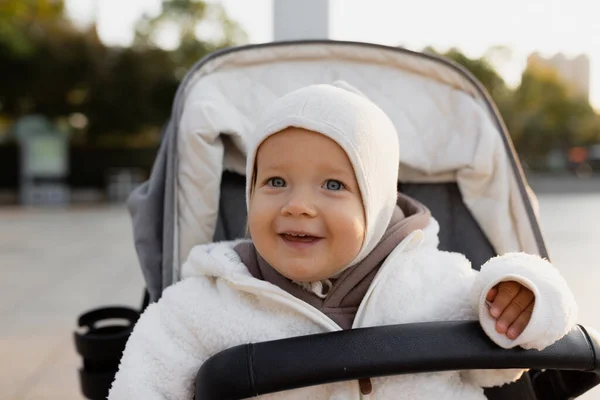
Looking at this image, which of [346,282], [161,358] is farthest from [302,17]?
[161,358]

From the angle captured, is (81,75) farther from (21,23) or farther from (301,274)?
(301,274)

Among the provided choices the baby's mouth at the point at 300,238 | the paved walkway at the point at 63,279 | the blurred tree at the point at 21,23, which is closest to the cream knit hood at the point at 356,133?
the baby's mouth at the point at 300,238

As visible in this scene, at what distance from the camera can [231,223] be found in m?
1.73

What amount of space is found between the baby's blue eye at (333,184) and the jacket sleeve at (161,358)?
1.25ft

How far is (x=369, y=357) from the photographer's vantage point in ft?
3.41

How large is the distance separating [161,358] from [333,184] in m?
0.47

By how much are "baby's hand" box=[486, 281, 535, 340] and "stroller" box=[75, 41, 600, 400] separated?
12.8 inches

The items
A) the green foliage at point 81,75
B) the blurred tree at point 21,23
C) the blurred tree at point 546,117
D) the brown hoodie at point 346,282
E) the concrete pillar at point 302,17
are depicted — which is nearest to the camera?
the brown hoodie at point 346,282

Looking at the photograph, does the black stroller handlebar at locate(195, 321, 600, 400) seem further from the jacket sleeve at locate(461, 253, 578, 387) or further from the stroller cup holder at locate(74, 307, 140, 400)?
the stroller cup holder at locate(74, 307, 140, 400)

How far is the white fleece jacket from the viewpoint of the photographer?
1196 millimetres

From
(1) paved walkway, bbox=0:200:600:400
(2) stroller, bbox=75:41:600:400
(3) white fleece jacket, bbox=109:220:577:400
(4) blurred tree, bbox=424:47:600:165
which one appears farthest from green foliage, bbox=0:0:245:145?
(3) white fleece jacket, bbox=109:220:577:400

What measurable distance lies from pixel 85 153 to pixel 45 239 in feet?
23.3

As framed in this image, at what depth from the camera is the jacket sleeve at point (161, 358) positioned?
3.93 ft

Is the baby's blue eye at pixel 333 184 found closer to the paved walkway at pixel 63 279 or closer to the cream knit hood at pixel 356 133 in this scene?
the cream knit hood at pixel 356 133
